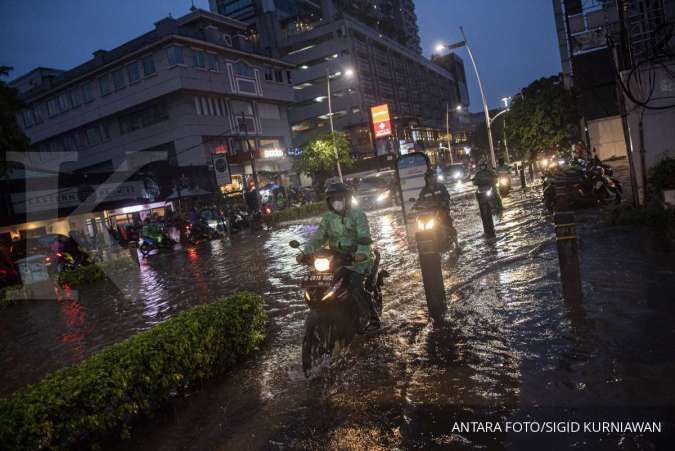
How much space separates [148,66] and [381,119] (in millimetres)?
26684

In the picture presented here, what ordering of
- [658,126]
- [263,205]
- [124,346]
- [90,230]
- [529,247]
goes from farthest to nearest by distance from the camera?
[90,230] < [263,205] < [658,126] < [529,247] < [124,346]

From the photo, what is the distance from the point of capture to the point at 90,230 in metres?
A: 33.9

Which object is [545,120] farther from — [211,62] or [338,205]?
[211,62]

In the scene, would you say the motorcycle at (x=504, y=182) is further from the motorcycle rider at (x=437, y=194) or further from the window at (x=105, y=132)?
the window at (x=105, y=132)

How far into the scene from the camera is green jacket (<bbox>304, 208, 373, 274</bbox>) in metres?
5.54

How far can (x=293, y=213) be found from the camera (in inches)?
1077

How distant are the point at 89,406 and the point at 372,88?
67.5 m

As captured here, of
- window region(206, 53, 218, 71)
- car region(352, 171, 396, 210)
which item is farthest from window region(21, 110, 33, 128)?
car region(352, 171, 396, 210)

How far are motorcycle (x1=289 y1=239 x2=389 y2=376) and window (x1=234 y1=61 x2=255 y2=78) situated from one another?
42.2 meters

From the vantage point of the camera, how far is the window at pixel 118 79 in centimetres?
3981

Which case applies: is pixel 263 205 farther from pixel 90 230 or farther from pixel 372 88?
pixel 372 88

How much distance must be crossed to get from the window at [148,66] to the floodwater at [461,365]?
33710mm

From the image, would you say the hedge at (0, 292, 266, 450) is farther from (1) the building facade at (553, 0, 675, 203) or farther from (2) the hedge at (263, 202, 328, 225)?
(2) the hedge at (263, 202, 328, 225)

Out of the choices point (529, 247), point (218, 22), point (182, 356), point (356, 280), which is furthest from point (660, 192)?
point (218, 22)
